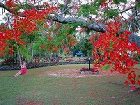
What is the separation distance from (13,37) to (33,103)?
9.06 m

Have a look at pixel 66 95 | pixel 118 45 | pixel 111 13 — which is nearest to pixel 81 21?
pixel 111 13

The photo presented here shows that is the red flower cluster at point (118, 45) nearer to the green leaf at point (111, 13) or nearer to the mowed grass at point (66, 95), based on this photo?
the green leaf at point (111, 13)

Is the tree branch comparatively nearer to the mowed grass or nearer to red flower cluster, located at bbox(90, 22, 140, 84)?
red flower cluster, located at bbox(90, 22, 140, 84)

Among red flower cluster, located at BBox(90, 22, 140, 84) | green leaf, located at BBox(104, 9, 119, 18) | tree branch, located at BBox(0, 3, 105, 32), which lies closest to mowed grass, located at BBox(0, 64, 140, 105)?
red flower cluster, located at BBox(90, 22, 140, 84)

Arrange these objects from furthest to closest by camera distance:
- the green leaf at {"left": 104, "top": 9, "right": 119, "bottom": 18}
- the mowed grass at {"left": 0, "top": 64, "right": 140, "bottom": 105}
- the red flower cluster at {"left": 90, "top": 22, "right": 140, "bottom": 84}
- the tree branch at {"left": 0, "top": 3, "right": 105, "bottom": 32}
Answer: the mowed grass at {"left": 0, "top": 64, "right": 140, "bottom": 105}, the green leaf at {"left": 104, "top": 9, "right": 119, "bottom": 18}, the red flower cluster at {"left": 90, "top": 22, "right": 140, "bottom": 84}, the tree branch at {"left": 0, "top": 3, "right": 105, "bottom": 32}

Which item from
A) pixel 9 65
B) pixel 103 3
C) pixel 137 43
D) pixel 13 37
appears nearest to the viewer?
pixel 137 43

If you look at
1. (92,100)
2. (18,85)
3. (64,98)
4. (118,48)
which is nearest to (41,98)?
(64,98)

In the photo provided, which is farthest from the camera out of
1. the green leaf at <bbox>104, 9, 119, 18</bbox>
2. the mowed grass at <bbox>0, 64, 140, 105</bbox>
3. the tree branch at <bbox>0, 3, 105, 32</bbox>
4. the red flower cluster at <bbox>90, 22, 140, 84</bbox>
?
the mowed grass at <bbox>0, 64, 140, 105</bbox>

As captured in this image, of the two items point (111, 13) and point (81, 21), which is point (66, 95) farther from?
point (81, 21)

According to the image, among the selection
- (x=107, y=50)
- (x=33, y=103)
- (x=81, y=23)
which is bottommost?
(x=33, y=103)

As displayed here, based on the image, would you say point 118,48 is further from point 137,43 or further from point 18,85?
point 18,85

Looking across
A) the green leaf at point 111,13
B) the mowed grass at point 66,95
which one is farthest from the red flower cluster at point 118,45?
the mowed grass at point 66,95

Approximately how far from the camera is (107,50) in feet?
29.9

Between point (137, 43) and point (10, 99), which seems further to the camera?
point (10, 99)
